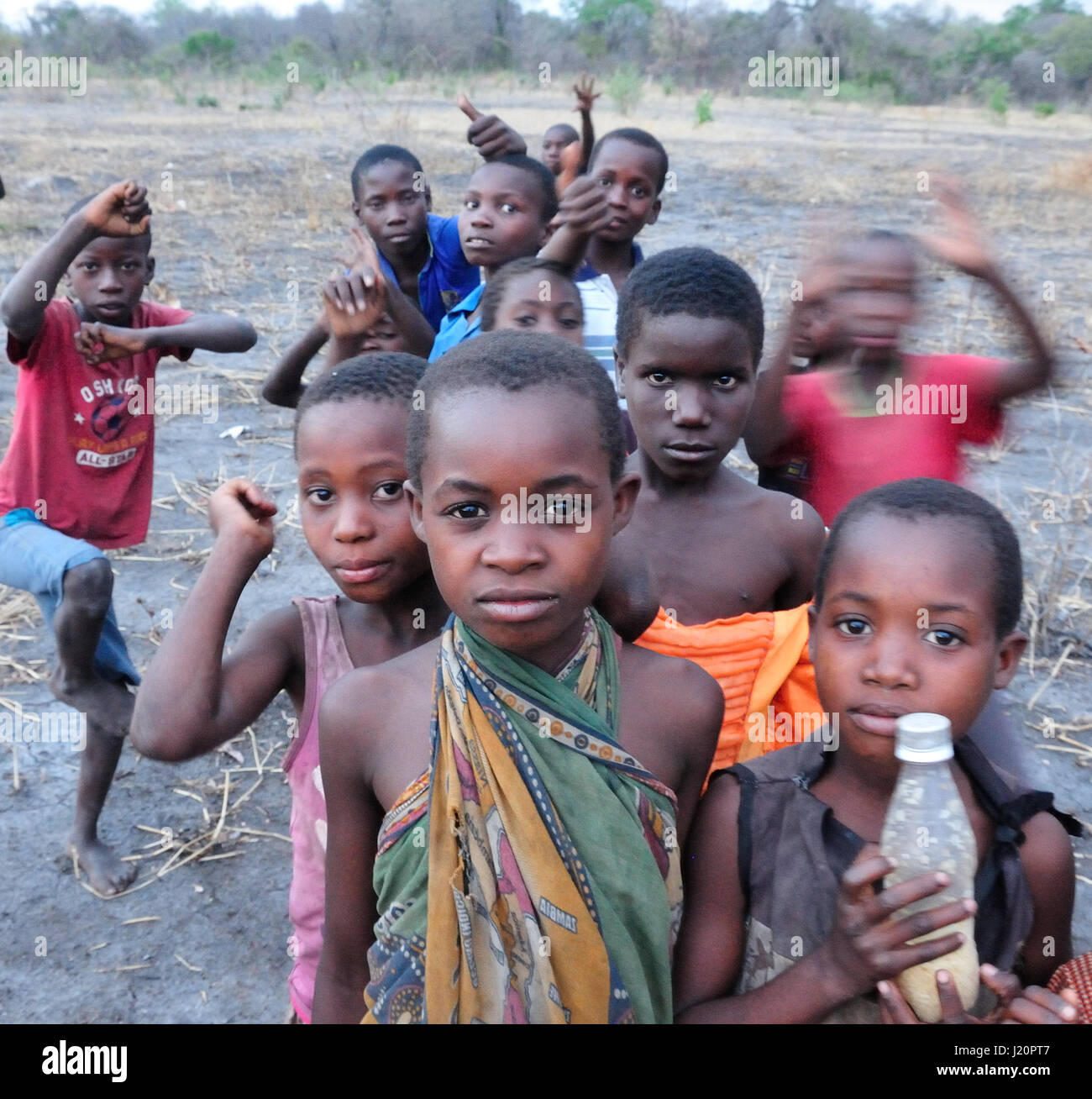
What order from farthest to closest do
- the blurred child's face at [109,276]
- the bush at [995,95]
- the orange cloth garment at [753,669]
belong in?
the bush at [995,95], the blurred child's face at [109,276], the orange cloth garment at [753,669]

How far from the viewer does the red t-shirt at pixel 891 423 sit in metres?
2.42

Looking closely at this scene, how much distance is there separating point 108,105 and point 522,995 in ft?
84.5

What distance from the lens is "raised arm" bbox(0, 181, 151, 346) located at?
2.89 metres

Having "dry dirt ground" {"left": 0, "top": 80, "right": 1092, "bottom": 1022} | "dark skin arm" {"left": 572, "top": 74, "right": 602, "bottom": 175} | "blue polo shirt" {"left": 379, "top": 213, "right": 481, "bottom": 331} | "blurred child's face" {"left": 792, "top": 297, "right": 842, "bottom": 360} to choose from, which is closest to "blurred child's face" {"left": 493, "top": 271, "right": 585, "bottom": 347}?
"blurred child's face" {"left": 792, "top": 297, "right": 842, "bottom": 360}

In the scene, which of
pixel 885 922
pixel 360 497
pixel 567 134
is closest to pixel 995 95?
pixel 567 134

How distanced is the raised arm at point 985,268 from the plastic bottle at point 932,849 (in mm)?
1435

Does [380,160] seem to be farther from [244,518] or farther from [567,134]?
[244,518]

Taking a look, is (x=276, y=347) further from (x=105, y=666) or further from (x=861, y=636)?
(x=861, y=636)

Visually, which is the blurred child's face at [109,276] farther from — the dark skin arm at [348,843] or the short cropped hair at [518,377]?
the dark skin arm at [348,843]

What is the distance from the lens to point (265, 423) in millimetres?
6457

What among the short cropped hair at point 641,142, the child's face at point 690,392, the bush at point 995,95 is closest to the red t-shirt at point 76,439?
the child's face at point 690,392

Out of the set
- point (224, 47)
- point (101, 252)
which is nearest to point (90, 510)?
point (101, 252)

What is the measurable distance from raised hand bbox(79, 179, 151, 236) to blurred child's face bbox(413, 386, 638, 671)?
1877mm

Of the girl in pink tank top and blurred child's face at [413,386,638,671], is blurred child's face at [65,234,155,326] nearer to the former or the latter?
the girl in pink tank top
